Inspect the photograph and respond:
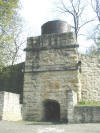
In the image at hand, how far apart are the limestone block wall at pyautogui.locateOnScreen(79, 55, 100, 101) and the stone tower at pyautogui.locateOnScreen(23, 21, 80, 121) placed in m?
1.41

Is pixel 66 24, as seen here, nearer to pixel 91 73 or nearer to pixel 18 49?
pixel 91 73

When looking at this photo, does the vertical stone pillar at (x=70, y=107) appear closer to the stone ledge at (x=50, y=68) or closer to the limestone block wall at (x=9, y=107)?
the stone ledge at (x=50, y=68)

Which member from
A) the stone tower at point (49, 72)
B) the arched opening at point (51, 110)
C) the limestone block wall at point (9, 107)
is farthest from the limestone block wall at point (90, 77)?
the limestone block wall at point (9, 107)

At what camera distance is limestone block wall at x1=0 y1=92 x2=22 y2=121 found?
290 inches

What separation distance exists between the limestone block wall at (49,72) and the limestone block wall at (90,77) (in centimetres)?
142

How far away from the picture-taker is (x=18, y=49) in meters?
15.5

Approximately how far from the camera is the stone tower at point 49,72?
8.95 metres

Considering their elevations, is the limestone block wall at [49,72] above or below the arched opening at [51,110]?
above

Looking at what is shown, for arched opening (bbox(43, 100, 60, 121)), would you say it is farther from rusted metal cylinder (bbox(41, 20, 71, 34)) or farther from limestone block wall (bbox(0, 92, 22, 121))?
rusted metal cylinder (bbox(41, 20, 71, 34))

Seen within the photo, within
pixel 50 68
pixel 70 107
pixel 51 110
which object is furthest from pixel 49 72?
pixel 51 110

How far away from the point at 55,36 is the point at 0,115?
525cm

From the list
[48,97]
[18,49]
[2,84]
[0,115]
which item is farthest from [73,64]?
[18,49]

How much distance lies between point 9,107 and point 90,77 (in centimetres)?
512

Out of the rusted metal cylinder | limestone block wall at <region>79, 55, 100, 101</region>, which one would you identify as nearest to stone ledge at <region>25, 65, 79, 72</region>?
limestone block wall at <region>79, 55, 100, 101</region>
